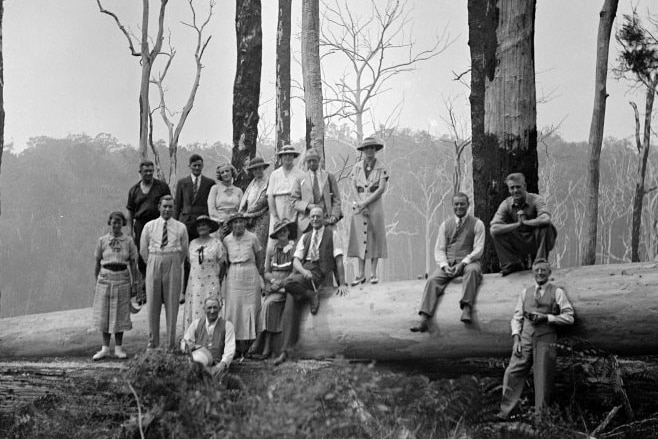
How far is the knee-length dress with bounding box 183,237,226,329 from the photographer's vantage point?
9.34 m

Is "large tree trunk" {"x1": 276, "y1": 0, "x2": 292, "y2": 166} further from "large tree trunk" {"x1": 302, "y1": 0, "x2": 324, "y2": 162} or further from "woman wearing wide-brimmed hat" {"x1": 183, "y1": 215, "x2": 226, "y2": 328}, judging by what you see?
"woman wearing wide-brimmed hat" {"x1": 183, "y1": 215, "x2": 226, "y2": 328}

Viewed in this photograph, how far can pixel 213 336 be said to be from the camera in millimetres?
8141

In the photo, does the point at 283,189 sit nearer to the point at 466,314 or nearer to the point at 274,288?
the point at 274,288

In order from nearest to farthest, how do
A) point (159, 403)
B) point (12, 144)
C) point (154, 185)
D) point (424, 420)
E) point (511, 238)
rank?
1. point (159, 403)
2. point (424, 420)
3. point (511, 238)
4. point (154, 185)
5. point (12, 144)

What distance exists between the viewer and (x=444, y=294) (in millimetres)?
8422

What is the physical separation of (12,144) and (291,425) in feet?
203

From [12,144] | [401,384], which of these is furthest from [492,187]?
[12,144]

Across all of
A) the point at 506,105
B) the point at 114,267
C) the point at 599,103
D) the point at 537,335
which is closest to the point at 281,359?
the point at 114,267

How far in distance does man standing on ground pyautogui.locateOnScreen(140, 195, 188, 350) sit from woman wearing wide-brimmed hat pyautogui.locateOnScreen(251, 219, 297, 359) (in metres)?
1.13

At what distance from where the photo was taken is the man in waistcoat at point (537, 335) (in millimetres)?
7324

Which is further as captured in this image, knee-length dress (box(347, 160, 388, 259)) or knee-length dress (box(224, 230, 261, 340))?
knee-length dress (box(347, 160, 388, 259))

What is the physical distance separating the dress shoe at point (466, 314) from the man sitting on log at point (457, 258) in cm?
2

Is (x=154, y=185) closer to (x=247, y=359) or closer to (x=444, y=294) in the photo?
(x=247, y=359)

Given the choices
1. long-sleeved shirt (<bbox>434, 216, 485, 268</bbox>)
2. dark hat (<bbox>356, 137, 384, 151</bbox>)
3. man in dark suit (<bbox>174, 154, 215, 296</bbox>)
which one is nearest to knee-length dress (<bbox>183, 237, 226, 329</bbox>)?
man in dark suit (<bbox>174, 154, 215, 296</bbox>)
